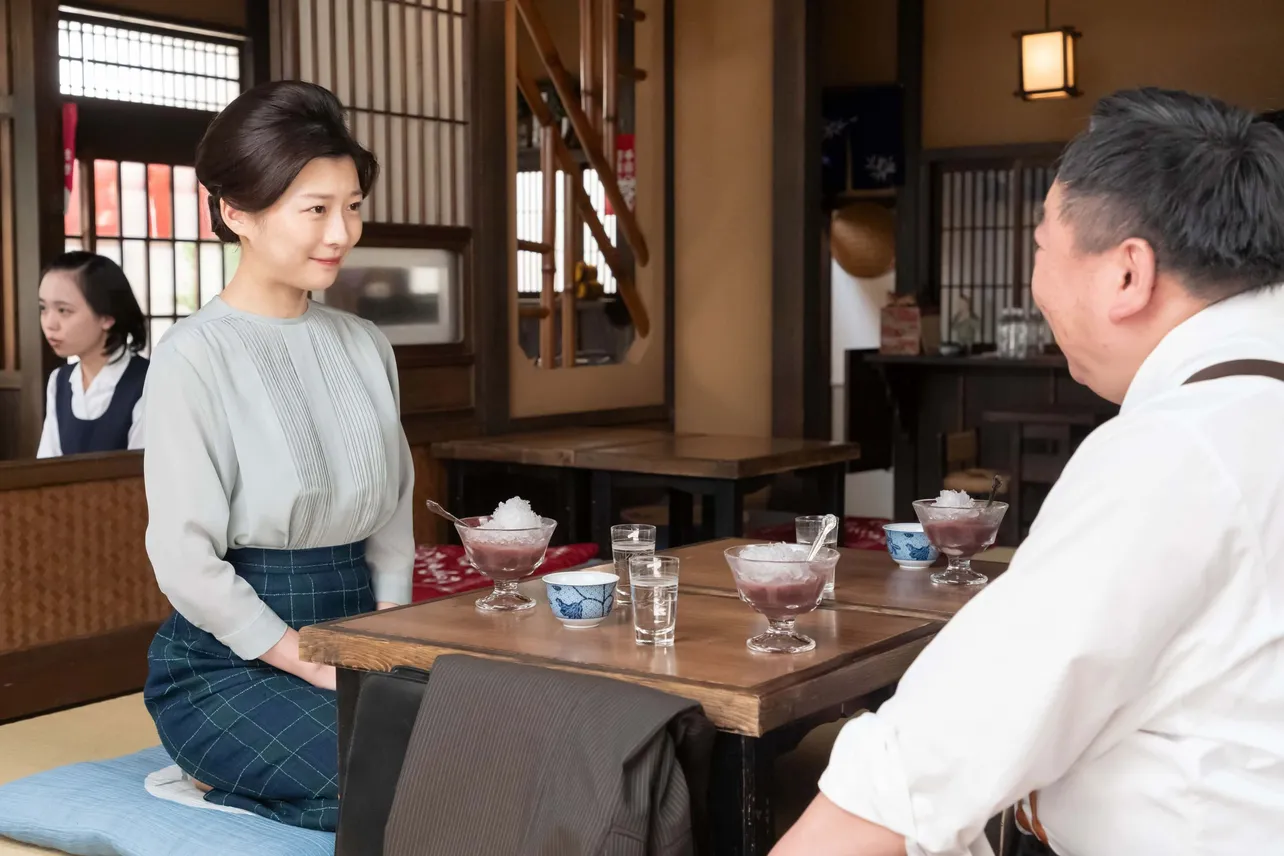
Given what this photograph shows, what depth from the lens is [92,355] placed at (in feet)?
13.7

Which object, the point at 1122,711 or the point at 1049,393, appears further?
the point at 1049,393

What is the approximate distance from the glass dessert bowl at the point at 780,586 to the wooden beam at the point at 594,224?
355 cm

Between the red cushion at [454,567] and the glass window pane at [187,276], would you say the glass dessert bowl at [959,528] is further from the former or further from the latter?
the glass window pane at [187,276]

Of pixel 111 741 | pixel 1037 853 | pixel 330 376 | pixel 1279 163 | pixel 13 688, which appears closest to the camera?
pixel 1279 163

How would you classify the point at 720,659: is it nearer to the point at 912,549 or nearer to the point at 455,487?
the point at 912,549

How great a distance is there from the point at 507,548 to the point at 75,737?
189cm

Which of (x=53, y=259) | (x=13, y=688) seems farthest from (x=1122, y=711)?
(x=53, y=259)

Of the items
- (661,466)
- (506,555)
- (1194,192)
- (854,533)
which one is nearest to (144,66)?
(661,466)

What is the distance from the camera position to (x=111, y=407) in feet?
13.6

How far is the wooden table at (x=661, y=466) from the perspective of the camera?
441cm

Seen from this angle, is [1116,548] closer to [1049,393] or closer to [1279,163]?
[1279,163]

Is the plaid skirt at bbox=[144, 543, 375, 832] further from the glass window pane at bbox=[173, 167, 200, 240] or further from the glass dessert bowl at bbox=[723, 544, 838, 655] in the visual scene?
the glass window pane at bbox=[173, 167, 200, 240]

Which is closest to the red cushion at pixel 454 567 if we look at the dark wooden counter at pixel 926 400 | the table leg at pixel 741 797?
the table leg at pixel 741 797

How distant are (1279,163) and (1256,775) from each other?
0.54 meters
